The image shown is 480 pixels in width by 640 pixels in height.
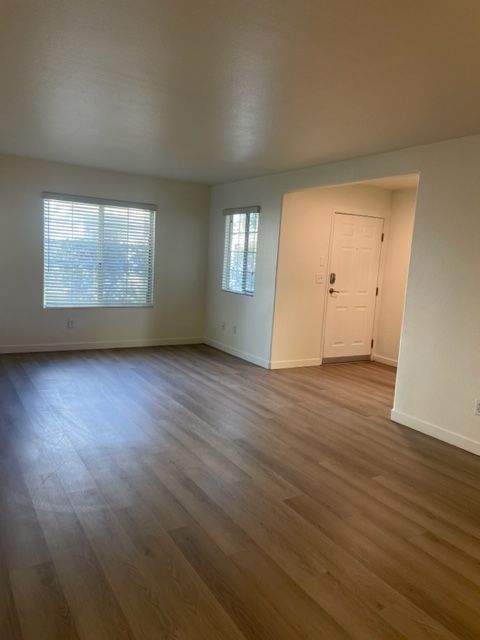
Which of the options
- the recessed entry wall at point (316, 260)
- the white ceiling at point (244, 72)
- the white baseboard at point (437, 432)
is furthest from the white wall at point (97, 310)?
the white baseboard at point (437, 432)

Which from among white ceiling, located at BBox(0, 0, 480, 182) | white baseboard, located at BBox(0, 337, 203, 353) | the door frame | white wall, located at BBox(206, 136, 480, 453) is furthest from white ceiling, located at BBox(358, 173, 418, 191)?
white baseboard, located at BBox(0, 337, 203, 353)

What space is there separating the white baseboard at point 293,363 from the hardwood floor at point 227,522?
1489 millimetres

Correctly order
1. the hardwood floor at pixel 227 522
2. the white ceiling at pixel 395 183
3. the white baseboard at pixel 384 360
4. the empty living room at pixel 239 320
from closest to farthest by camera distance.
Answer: the hardwood floor at pixel 227 522 → the empty living room at pixel 239 320 → the white ceiling at pixel 395 183 → the white baseboard at pixel 384 360

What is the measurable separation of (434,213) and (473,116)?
901mm

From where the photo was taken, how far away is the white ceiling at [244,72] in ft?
6.49

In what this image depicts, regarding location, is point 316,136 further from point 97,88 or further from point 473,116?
point 97,88

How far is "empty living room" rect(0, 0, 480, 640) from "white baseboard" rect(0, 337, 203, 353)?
3 cm

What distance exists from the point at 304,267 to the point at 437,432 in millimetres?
2752

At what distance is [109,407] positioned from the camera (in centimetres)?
413

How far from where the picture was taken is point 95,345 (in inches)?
256

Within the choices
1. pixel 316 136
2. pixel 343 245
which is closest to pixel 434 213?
pixel 316 136

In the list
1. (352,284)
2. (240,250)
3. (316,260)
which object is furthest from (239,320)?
(352,284)

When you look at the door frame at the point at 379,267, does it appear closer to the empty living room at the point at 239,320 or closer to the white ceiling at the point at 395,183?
the empty living room at the point at 239,320

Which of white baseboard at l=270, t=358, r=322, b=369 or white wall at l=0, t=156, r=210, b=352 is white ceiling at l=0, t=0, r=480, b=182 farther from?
white baseboard at l=270, t=358, r=322, b=369
